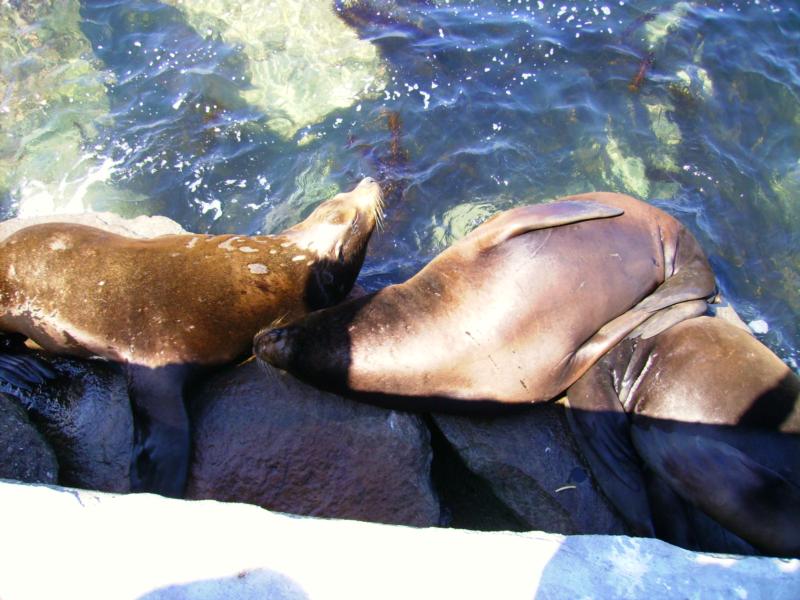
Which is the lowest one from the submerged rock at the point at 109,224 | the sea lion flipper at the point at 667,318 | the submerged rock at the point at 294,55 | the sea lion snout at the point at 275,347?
the submerged rock at the point at 109,224

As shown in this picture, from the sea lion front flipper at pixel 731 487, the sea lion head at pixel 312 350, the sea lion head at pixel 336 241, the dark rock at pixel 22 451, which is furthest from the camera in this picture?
the sea lion head at pixel 336 241

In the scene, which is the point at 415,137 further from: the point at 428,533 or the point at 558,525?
the point at 428,533

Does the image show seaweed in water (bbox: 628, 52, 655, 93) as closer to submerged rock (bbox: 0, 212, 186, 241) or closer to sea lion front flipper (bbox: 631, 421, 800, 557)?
sea lion front flipper (bbox: 631, 421, 800, 557)

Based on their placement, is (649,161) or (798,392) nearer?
(798,392)

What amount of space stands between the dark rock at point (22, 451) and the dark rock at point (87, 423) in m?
0.25

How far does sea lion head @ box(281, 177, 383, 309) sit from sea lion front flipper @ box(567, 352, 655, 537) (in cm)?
185

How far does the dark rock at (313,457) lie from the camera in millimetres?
3754

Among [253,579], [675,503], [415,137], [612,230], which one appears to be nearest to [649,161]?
[415,137]

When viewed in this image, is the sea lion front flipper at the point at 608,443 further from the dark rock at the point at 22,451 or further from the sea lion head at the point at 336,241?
the dark rock at the point at 22,451

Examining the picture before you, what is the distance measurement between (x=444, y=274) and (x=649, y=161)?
12.7 ft

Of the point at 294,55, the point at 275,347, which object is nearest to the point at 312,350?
the point at 275,347

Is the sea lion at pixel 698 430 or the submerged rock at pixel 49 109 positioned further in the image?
the submerged rock at pixel 49 109

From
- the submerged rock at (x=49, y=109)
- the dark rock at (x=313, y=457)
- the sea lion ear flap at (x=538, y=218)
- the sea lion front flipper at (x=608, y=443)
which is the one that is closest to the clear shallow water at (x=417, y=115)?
the submerged rock at (x=49, y=109)

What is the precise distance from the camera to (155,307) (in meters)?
4.20
